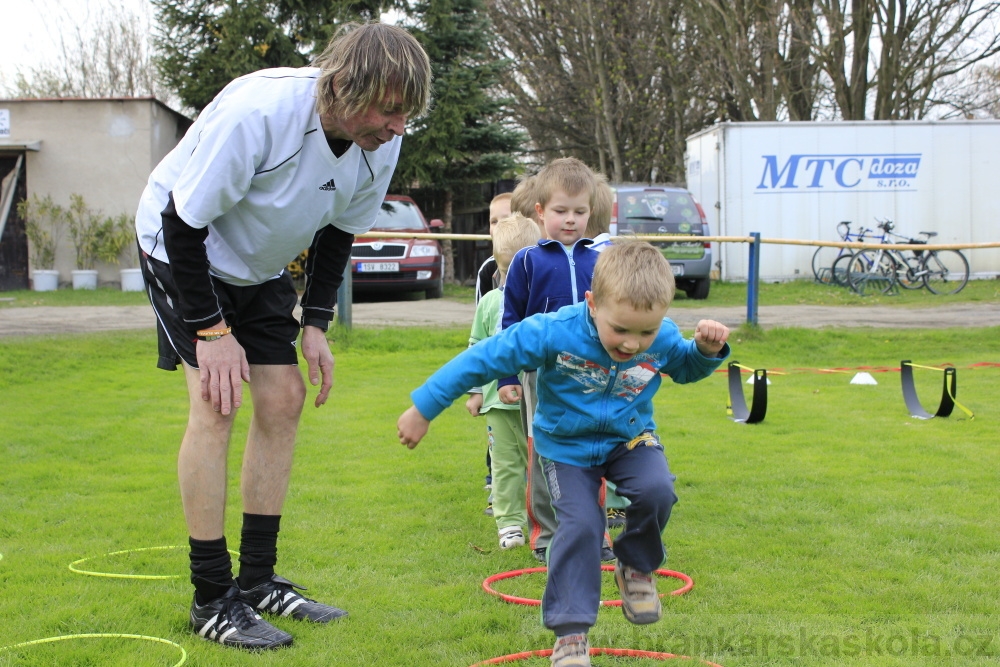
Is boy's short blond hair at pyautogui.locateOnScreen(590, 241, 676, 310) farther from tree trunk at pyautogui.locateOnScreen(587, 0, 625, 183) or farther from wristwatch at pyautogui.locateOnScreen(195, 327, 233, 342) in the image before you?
tree trunk at pyautogui.locateOnScreen(587, 0, 625, 183)

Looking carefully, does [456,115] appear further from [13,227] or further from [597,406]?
[597,406]

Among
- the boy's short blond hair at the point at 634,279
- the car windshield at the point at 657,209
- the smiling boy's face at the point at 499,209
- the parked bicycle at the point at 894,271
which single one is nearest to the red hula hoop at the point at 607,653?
the boy's short blond hair at the point at 634,279

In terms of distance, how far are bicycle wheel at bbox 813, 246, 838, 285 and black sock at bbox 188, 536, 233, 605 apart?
1667 centimetres

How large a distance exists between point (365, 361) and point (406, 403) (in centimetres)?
243

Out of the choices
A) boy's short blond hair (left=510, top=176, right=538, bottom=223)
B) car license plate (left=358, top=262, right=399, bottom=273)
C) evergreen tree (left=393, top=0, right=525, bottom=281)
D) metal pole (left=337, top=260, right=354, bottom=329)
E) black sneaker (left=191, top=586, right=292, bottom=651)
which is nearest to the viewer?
black sneaker (left=191, top=586, right=292, bottom=651)

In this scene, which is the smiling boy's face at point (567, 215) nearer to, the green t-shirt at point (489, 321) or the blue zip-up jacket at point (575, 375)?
the green t-shirt at point (489, 321)

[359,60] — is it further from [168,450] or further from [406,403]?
[406,403]

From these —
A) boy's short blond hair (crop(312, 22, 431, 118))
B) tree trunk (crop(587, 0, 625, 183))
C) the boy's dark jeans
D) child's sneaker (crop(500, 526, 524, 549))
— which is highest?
tree trunk (crop(587, 0, 625, 183))

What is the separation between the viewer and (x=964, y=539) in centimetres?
408

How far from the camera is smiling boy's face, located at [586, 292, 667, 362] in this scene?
2.75m

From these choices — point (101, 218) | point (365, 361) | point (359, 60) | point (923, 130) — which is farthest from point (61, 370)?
point (923, 130)

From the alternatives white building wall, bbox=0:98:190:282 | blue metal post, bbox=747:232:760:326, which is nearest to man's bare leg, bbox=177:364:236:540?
blue metal post, bbox=747:232:760:326

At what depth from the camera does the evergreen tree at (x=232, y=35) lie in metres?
20.3

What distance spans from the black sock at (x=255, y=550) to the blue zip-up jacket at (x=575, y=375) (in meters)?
0.92
